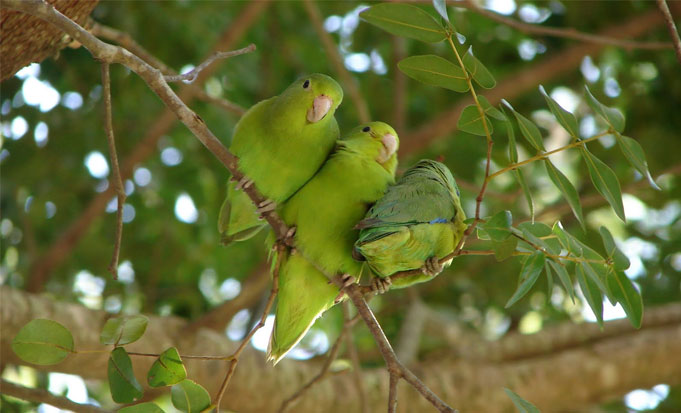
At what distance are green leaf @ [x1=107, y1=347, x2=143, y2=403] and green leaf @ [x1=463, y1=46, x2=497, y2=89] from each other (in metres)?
1.22

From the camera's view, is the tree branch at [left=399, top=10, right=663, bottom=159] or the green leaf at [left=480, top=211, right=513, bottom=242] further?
the tree branch at [left=399, top=10, right=663, bottom=159]

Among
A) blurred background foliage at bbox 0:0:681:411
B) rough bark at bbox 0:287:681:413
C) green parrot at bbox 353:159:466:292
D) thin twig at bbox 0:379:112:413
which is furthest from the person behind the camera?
blurred background foliage at bbox 0:0:681:411

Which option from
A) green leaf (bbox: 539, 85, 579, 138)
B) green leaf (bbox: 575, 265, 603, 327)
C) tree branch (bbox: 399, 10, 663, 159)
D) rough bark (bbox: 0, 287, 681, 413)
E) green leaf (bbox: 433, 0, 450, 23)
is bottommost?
rough bark (bbox: 0, 287, 681, 413)

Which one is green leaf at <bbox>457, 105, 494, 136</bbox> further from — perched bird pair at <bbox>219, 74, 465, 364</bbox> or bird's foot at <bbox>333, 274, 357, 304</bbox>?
bird's foot at <bbox>333, 274, 357, 304</bbox>

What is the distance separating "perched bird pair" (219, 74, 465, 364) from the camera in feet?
7.09

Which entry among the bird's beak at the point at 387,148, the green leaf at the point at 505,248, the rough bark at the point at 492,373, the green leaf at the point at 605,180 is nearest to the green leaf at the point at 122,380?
the green leaf at the point at 505,248

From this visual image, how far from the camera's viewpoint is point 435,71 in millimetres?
1839

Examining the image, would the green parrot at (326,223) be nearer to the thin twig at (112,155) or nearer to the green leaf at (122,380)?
the thin twig at (112,155)

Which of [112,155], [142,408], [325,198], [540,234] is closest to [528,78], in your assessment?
[325,198]

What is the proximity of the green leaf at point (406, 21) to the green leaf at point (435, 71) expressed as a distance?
58 millimetres

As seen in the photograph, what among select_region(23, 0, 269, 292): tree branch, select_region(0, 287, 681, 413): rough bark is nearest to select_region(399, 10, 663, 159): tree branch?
select_region(23, 0, 269, 292): tree branch

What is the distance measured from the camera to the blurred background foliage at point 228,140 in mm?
4148

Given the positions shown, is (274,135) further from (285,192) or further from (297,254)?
(297,254)

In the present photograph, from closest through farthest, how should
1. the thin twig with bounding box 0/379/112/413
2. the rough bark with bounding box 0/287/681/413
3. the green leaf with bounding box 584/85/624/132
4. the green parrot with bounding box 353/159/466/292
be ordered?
the green leaf with bounding box 584/85/624/132 → the thin twig with bounding box 0/379/112/413 → the green parrot with bounding box 353/159/466/292 → the rough bark with bounding box 0/287/681/413
